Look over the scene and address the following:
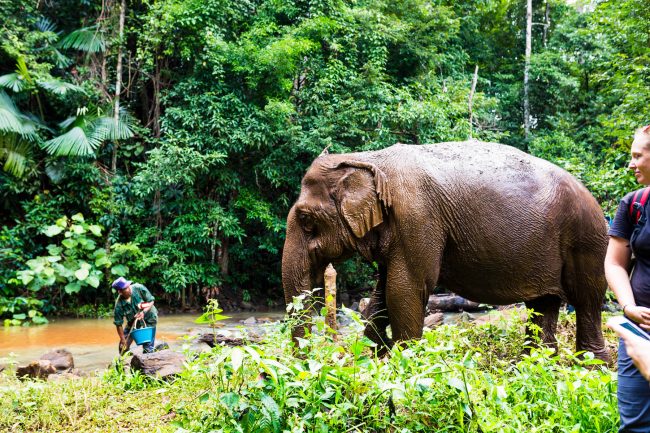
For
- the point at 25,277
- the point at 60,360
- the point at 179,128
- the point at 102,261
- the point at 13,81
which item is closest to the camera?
the point at 60,360

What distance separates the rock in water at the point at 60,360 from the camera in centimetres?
757

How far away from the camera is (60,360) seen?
303 inches

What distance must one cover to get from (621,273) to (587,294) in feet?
8.78

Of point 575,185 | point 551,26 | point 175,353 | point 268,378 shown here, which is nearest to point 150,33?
point 175,353

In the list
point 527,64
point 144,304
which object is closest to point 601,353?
point 144,304

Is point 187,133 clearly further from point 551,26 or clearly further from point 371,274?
point 551,26

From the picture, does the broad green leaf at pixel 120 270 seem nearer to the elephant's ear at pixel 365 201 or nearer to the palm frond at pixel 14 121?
the palm frond at pixel 14 121

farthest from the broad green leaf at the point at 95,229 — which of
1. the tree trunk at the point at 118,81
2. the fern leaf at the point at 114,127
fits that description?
the fern leaf at the point at 114,127

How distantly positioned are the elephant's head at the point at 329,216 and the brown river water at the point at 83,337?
13.0 ft

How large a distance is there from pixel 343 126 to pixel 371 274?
432 centimetres

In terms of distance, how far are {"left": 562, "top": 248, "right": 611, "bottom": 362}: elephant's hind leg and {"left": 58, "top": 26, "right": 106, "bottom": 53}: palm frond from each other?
13497 millimetres

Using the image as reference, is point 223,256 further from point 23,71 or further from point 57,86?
point 23,71

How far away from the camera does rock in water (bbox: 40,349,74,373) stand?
7.57 metres

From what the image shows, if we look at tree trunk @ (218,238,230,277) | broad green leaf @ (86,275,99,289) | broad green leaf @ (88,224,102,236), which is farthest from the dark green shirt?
tree trunk @ (218,238,230,277)
